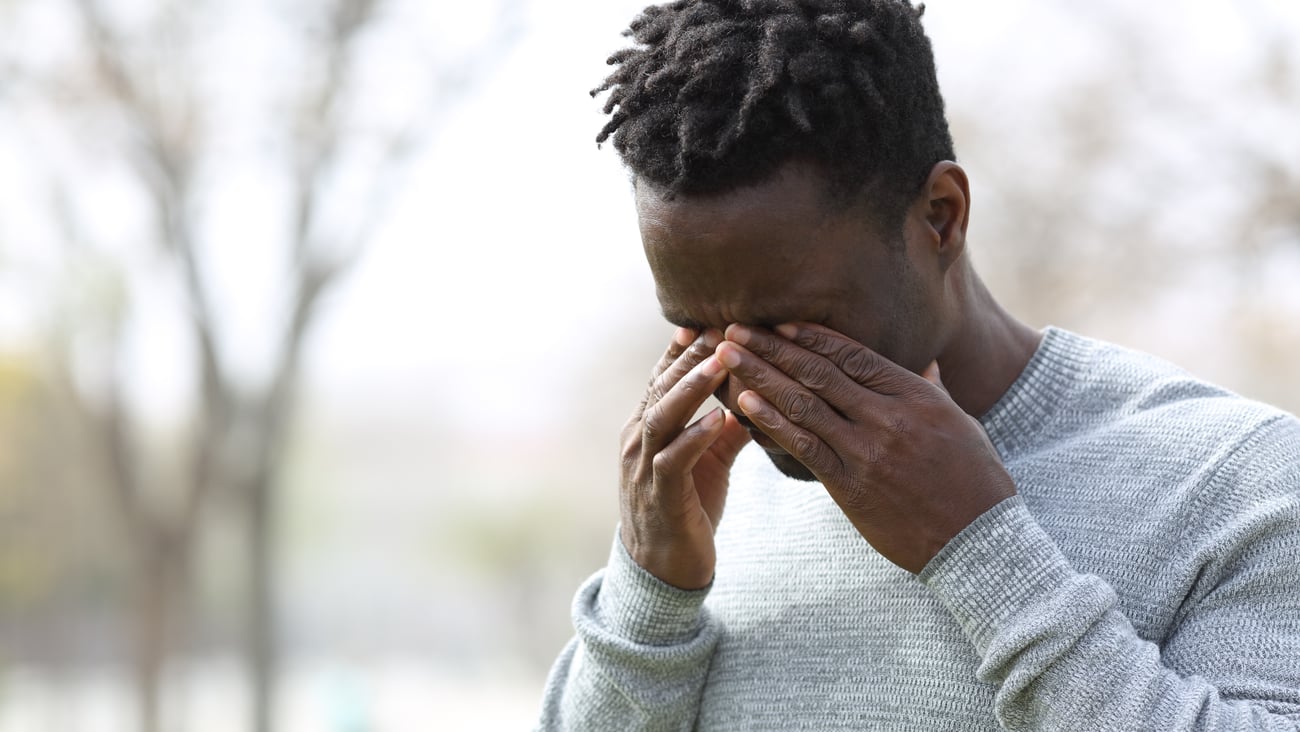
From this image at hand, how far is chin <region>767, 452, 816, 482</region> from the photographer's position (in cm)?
181

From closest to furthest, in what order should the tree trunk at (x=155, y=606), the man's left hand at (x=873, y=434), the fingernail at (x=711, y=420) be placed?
the man's left hand at (x=873, y=434), the fingernail at (x=711, y=420), the tree trunk at (x=155, y=606)

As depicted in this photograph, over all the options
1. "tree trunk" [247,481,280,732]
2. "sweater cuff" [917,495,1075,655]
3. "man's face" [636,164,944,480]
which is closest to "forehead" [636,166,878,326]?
"man's face" [636,164,944,480]

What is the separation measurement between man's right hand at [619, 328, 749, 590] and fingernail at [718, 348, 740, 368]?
23 mm

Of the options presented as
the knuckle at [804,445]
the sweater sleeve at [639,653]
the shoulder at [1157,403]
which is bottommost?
the sweater sleeve at [639,653]

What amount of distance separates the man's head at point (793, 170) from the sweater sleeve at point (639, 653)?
0.36 metres

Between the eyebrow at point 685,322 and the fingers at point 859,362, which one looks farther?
the eyebrow at point 685,322

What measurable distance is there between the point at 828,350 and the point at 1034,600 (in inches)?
15.6

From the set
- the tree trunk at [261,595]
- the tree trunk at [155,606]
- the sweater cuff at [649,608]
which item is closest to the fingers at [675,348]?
the sweater cuff at [649,608]

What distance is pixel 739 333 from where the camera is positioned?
1.67 m

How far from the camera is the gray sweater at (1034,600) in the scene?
146cm

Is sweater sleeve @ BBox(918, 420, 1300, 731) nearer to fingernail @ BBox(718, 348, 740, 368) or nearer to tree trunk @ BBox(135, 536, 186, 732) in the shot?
fingernail @ BBox(718, 348, 740, 368)

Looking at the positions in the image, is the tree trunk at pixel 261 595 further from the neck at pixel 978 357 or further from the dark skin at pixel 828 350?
the neck at pixel 978 357

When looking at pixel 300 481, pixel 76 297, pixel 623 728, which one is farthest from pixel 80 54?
pixel 300 481

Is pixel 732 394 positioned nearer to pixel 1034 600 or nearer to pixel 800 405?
pixel 800 405
